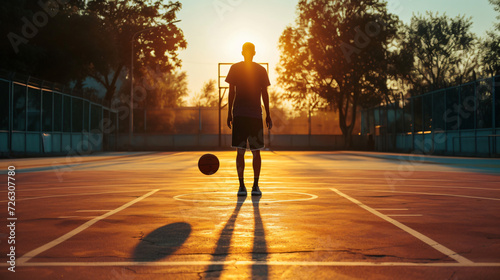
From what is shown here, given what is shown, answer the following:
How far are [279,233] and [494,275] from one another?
2.03 m

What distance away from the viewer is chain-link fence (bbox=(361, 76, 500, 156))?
2884 centimetres

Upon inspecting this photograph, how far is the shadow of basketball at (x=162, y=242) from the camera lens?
4295 millimetres

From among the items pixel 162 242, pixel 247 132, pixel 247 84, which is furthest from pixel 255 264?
pixel 247 84

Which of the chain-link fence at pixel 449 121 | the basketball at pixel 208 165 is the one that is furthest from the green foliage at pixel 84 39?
the basketball at pixel 208 165

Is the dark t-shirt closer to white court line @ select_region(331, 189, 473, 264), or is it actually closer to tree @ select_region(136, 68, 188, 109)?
white court line @ select_region(331, 189, 473, 264)

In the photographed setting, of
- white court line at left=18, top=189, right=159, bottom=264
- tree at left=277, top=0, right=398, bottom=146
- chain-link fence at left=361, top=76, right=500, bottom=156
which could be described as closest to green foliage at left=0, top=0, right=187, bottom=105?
tree at left=277, top=0, right=398, bottom=146

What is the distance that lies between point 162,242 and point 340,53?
4915 cm

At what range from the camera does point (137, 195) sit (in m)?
8.85

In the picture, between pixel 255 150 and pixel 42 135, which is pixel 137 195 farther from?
pixel 42 135

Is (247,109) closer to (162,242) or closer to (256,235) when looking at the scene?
(256,235)

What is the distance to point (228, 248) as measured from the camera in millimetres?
4562

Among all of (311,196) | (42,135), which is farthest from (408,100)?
(311,196)

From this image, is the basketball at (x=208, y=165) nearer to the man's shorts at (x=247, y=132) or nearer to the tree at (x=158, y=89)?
the man's shorts at (x=247, y=132)

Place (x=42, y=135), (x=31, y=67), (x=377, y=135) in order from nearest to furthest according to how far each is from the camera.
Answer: (x=42, y=135) → (x=31, y=67) → (x=377, y=135)
